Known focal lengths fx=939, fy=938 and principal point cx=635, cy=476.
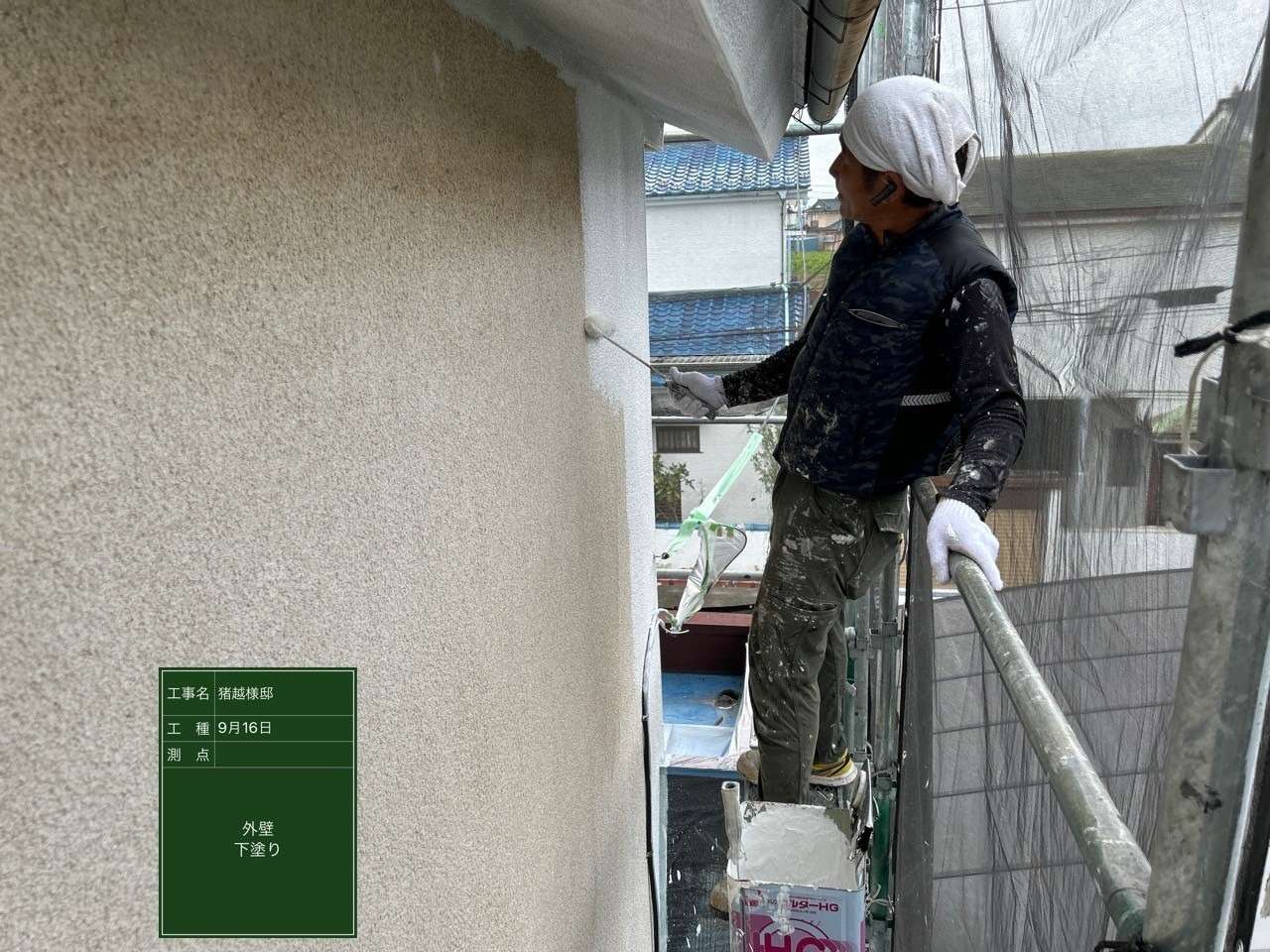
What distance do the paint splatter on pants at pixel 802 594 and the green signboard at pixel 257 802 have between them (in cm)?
157

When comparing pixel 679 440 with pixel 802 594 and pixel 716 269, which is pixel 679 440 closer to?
pixel 716 269

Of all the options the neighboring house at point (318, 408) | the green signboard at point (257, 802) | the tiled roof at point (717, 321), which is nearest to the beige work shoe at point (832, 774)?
the neighboring house at point (318, 408)

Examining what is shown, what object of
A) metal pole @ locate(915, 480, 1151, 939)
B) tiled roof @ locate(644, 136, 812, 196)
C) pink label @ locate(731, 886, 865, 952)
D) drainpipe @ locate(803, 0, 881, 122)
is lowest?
pink label @ locate(731, 886, 865, 952)

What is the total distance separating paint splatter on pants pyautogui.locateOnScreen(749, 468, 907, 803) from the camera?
230cm

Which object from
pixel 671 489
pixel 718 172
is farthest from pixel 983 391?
pixel 718 172

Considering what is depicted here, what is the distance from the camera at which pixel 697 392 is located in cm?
281

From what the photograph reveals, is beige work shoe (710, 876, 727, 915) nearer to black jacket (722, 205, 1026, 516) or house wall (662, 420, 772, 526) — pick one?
black jacket (722, 205, 1026, 516)

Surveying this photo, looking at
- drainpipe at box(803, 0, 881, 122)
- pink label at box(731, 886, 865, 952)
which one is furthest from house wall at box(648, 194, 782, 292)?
pink label at box(731, 886, 865, 952)

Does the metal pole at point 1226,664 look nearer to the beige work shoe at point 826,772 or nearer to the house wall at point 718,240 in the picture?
the beige work shoe at point 826,772

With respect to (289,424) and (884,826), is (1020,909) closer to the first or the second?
(289,424)

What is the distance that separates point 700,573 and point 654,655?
41cm

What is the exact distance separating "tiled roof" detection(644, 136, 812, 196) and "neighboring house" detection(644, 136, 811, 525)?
13 millimetres

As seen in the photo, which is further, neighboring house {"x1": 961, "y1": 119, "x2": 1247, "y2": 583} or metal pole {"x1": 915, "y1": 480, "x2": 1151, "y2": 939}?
neighboring house {"x1": 961, "y1": 119, "x2": 1247, "y2": 583}

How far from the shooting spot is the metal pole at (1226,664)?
26.1 inches
